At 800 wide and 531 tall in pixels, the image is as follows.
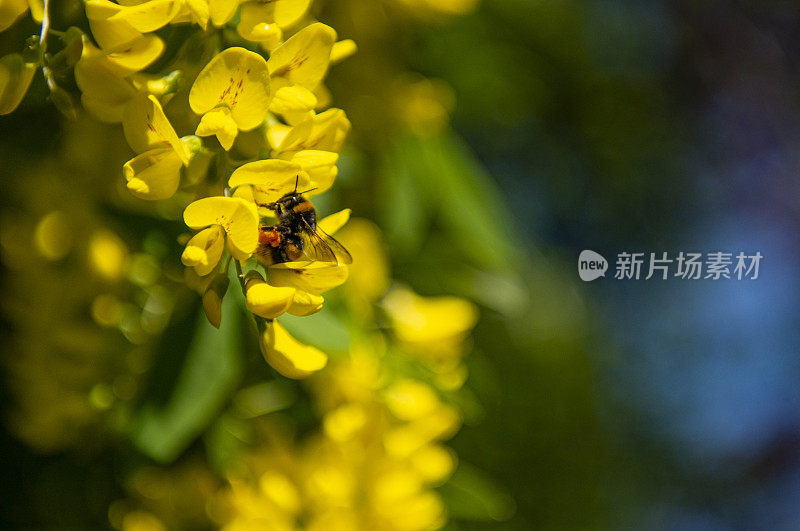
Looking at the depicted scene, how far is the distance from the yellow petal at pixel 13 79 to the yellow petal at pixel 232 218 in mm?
166

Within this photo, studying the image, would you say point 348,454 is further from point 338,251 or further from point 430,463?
point 338,251

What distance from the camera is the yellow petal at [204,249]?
1.84 feet

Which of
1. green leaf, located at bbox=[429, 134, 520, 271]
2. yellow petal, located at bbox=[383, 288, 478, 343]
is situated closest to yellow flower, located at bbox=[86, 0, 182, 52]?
yellow petal, located at bbox=[383, 288, 478, 343]

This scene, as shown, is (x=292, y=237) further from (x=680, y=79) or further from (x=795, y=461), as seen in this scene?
(x=795, y=461)

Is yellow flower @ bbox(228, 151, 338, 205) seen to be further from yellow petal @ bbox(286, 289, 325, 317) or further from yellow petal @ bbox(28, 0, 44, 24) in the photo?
yellow petal @ bbox(28, 0, 44, 24)

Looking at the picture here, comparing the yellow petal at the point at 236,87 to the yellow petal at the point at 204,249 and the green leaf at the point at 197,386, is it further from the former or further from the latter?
the green leaf at the point at 197,386

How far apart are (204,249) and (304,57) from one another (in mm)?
162

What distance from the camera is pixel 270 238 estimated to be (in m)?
0.61

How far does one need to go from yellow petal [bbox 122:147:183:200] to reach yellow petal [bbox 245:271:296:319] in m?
0.10

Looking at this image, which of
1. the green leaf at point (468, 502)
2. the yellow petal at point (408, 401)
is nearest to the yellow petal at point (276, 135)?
the yellow petal at point (408, 401)

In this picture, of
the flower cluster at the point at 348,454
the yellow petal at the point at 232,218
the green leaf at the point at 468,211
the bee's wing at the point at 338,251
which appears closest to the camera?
the yellow petal at the point at 232,218

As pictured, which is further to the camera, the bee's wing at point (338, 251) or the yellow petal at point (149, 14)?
the bee's wing at point (338, 251)

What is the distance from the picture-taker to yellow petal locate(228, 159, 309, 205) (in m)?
0.56

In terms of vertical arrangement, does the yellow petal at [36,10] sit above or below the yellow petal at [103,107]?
above
